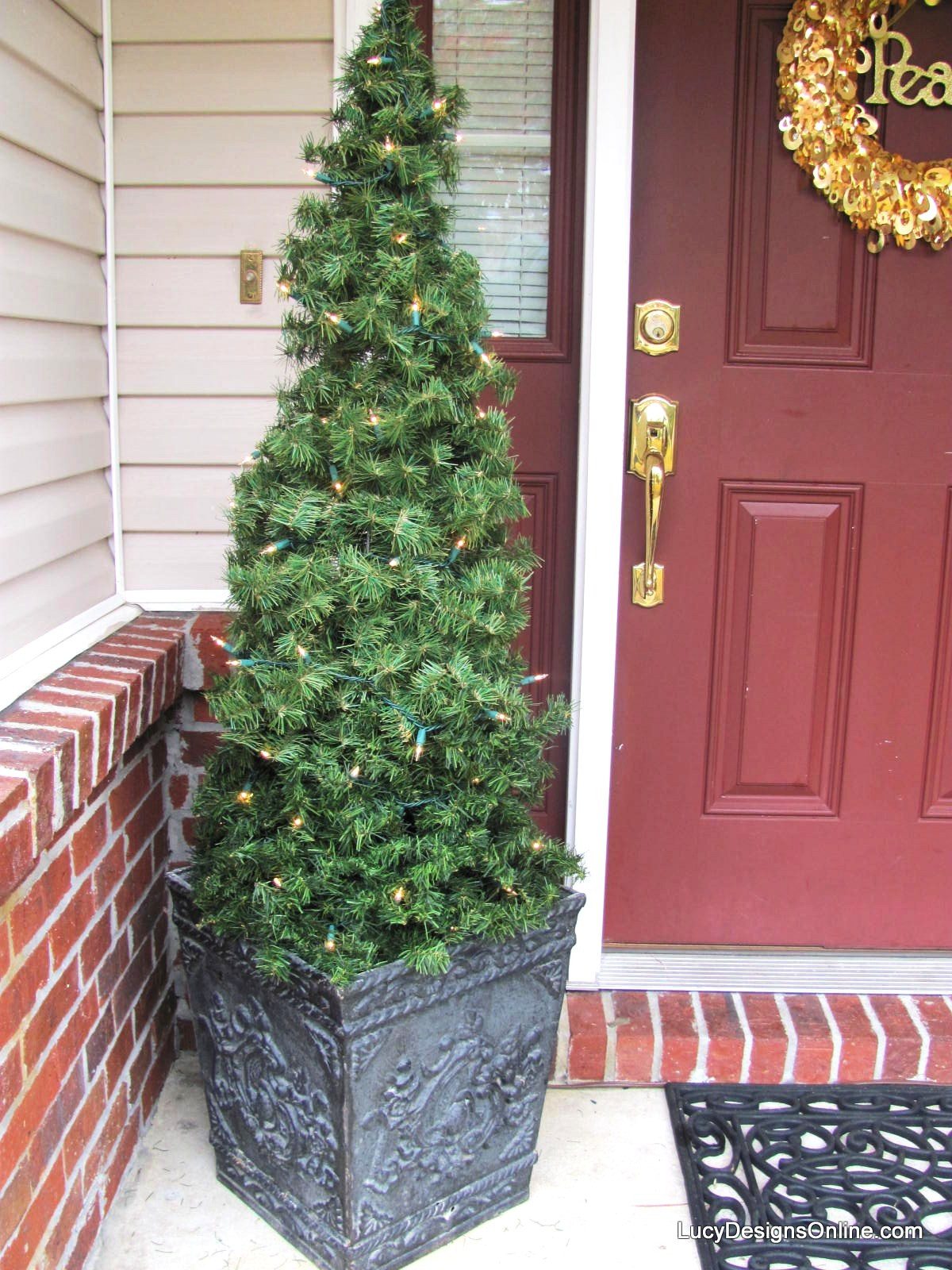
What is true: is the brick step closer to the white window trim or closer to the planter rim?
the planter rim

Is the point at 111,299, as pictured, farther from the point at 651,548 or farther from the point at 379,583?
the point at 651,548

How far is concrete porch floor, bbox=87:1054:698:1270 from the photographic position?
5.81ft

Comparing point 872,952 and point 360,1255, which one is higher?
point 872,952

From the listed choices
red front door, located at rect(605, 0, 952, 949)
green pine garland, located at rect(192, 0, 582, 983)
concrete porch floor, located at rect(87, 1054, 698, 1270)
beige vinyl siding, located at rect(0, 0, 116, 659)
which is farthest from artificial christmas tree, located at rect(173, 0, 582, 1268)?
red front door, located at rect(605, 0, 952, 949)

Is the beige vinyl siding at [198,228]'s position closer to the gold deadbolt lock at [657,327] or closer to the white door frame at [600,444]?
the white door frame at [600,444]

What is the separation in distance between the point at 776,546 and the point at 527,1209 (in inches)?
52.4

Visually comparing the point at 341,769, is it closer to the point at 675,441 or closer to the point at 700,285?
the point at 675,441

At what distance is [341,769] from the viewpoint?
1572 mm

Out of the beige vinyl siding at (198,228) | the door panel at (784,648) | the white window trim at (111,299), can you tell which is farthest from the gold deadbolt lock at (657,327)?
the white window trim at (111,299)

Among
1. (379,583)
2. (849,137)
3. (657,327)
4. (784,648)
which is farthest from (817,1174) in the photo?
(849,137)

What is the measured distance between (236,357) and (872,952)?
72.3 inches

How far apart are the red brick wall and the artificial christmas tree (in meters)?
0.21

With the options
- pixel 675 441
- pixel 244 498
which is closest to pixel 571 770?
pixel 675 441

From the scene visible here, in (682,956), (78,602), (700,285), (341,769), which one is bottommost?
(682,956)
